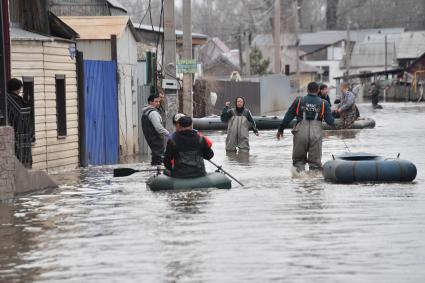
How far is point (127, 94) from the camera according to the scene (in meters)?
26.6

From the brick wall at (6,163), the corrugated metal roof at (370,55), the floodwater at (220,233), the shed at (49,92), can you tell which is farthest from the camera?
the corrugated metal roof at (370,55)

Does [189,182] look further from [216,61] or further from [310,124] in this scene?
[216,61]

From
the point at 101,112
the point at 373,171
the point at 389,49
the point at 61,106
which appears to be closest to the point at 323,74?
the point at 389,49

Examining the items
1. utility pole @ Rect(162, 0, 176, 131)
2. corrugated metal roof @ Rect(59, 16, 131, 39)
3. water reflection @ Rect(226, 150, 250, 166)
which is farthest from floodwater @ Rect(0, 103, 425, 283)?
corrugated metal roof @ Rect(59, 16, 131, 39)

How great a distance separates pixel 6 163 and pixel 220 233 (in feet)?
17.2

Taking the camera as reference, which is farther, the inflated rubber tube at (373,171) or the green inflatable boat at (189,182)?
the inflated rubber tube at (373,171)

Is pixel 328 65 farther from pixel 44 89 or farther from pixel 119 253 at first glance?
pixel 119 253

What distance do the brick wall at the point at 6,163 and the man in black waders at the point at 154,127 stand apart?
4.62 meters

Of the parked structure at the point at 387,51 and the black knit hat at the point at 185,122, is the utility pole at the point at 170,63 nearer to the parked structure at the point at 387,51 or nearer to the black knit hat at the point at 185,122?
the black knit hat at the point at 185,122

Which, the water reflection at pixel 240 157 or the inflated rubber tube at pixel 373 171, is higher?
the inflated rubber tube at pixel 373 171

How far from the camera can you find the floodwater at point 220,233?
9.84m

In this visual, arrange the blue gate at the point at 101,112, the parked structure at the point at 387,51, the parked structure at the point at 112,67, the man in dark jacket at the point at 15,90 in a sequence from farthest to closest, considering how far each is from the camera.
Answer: the parked structure at the point at 387,51 < the parked structure at the point at 112,67 < the blue gate at the point at 101,112 < the man in dark jacket at the point at 15,90

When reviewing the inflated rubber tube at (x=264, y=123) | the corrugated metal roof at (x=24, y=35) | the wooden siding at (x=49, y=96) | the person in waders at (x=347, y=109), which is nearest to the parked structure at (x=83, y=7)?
the inflated rubber tube at (x=264, y=123)

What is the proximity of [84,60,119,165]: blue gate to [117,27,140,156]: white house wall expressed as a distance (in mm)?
668
